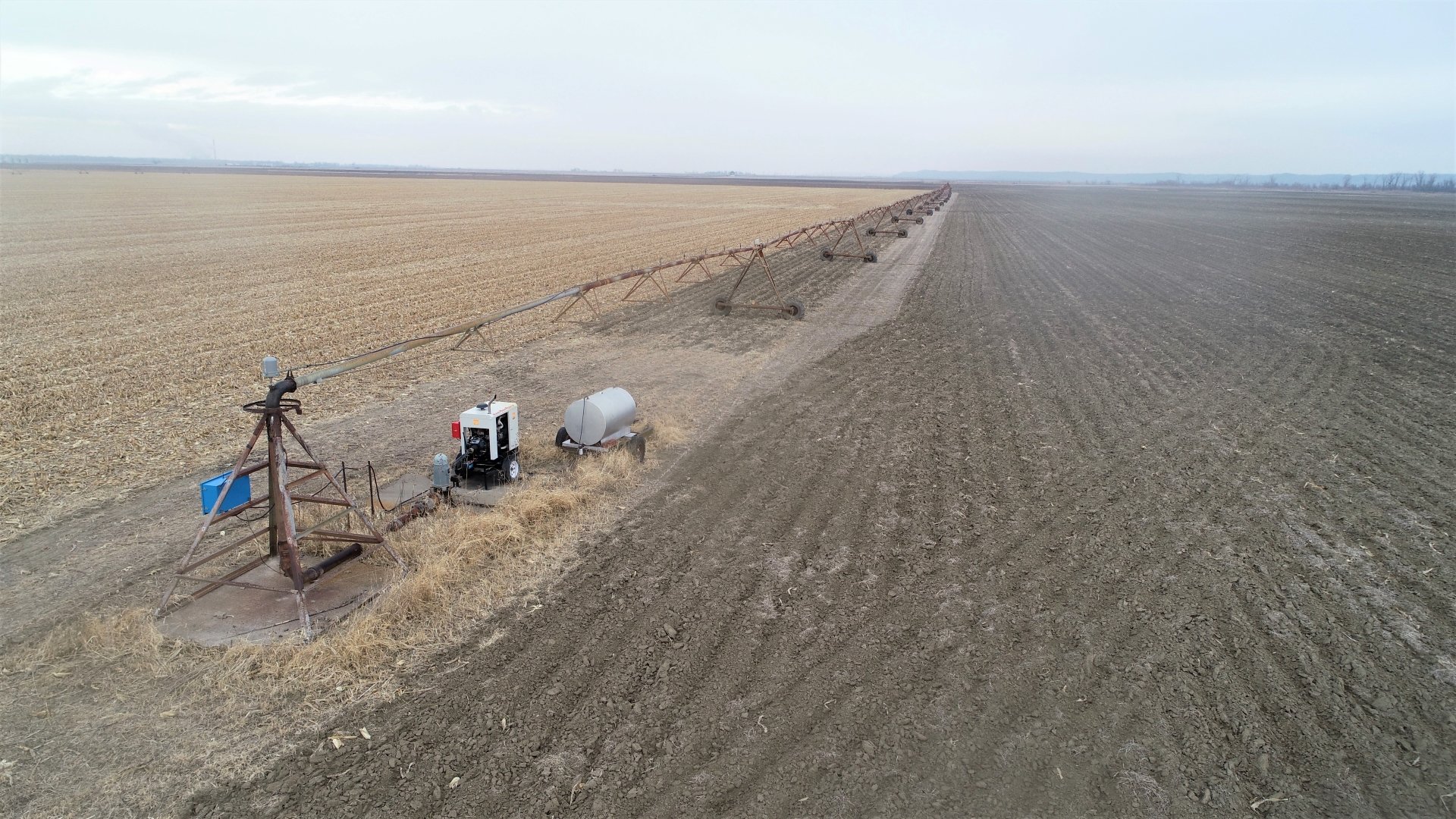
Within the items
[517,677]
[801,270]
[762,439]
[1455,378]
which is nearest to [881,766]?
[517,677]

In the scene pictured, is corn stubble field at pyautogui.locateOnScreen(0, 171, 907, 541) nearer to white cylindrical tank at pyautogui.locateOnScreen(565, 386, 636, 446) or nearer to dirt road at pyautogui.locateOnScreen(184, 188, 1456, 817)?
white cylindrical tank at pyautogui.locateOnScreen(565, 386, 636, 446)

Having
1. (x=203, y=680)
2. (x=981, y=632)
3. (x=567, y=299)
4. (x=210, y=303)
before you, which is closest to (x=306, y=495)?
(x=203, y=680)

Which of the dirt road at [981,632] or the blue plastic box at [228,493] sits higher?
the blue plastic box at [228,493]

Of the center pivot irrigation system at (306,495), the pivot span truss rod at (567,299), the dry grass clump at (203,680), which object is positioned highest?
the pivot span truss rod at (567,299)

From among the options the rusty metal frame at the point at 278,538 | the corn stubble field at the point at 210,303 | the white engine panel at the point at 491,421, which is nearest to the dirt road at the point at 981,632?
the rusty metal frame at the point at 278,538

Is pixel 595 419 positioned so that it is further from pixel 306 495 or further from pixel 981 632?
pixel 981 632

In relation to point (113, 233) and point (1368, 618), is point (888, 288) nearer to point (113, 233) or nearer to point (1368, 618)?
point (1368, 618)

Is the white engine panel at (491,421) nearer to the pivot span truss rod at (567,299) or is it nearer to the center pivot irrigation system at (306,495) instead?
the center pivot irrigation system at (306,495)
